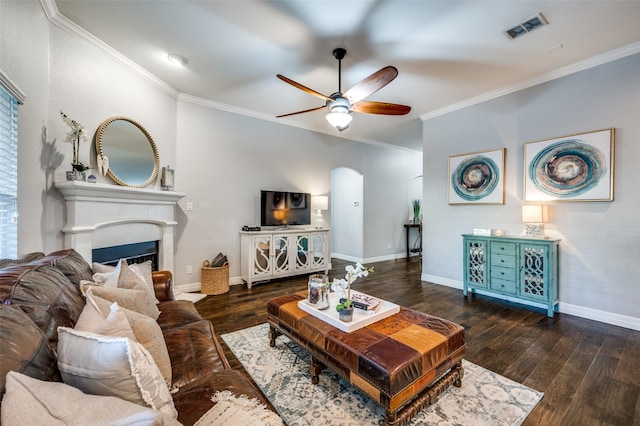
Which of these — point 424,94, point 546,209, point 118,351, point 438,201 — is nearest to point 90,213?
point 118,351

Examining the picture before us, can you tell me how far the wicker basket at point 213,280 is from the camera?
374 centimetres

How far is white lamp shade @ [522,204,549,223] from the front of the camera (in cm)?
322

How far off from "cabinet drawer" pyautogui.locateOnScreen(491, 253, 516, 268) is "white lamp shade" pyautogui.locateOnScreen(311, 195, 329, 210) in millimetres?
2824

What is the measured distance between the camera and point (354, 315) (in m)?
1.92

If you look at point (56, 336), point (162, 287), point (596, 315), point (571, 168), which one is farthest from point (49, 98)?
point (596, 315)

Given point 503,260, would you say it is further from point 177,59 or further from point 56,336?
point 177,59

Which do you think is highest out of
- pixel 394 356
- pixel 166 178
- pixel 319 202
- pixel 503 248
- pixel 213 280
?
pixel 166 178

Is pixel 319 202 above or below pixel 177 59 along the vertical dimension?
below

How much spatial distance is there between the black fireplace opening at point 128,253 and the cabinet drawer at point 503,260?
435cm

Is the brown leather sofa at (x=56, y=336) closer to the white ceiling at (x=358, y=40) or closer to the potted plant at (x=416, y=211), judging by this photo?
the white ceiling at (x=358, y=40)

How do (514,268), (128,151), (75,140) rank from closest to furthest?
(75,140)
(128,151)
(514,268)

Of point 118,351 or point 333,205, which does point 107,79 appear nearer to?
point 118,351

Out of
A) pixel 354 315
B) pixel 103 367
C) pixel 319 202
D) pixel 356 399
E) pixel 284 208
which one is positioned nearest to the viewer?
pixel 103 367

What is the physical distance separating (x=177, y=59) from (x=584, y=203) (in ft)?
15.7
